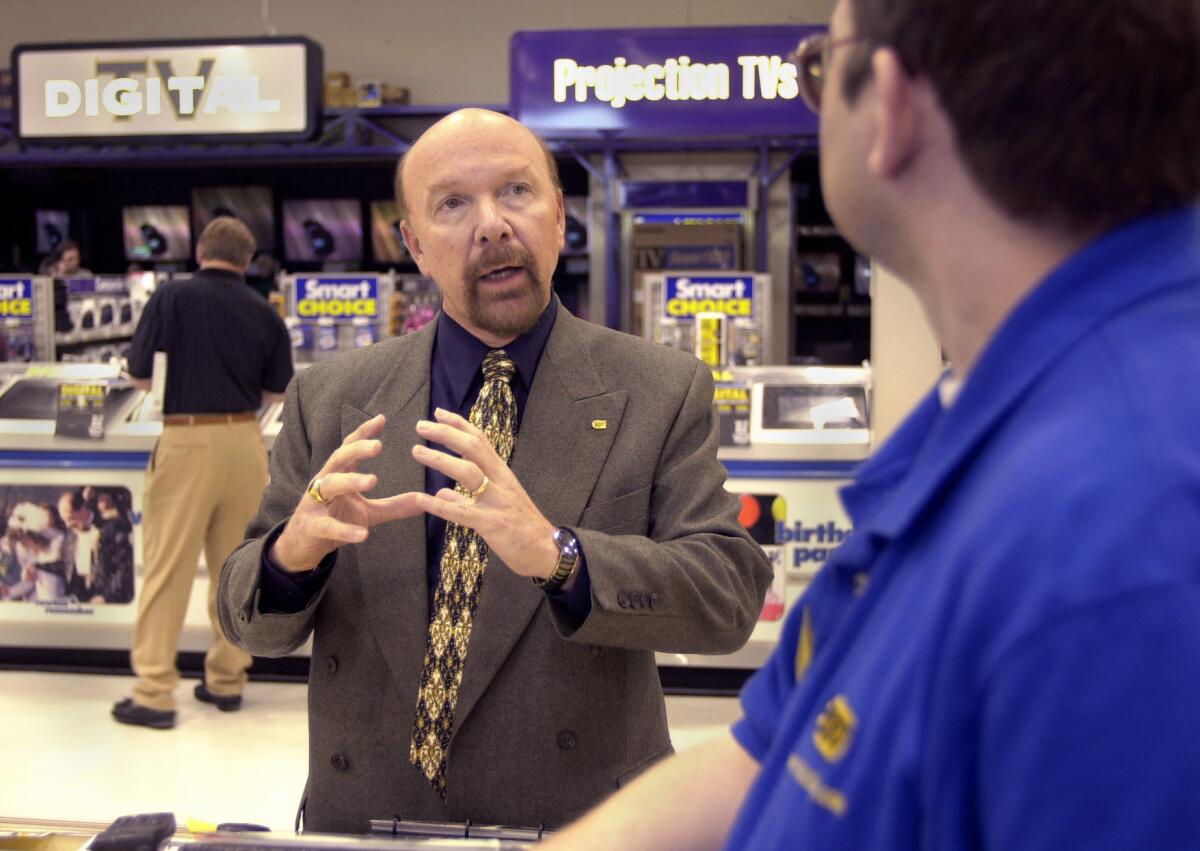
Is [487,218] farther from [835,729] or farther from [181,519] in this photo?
[181,519]

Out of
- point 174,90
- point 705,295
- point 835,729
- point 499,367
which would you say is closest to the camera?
point 835,729

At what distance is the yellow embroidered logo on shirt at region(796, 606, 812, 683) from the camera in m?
0.79

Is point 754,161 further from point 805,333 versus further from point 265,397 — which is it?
point 265,397

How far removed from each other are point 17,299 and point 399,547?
17.6 feet

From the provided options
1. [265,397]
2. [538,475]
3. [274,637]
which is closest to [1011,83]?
[538,475]

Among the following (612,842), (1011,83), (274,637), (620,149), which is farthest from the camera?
(620,149)

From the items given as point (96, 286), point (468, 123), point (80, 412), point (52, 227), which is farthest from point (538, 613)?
point (52, 227)

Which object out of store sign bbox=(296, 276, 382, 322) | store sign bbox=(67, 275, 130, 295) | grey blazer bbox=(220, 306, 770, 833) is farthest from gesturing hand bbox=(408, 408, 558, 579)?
store sign bbox=(67, 275, 130, 295)

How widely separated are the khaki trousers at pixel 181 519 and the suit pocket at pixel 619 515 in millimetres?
3250

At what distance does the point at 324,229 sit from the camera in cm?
1238

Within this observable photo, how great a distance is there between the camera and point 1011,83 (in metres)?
0.60

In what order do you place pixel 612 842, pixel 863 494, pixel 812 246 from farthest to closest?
pixel 812 246 → pixel 612 842 → pixel 863 494

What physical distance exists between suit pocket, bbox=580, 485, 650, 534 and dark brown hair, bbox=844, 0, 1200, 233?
3.41ft

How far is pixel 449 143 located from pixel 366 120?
9.57 metres
